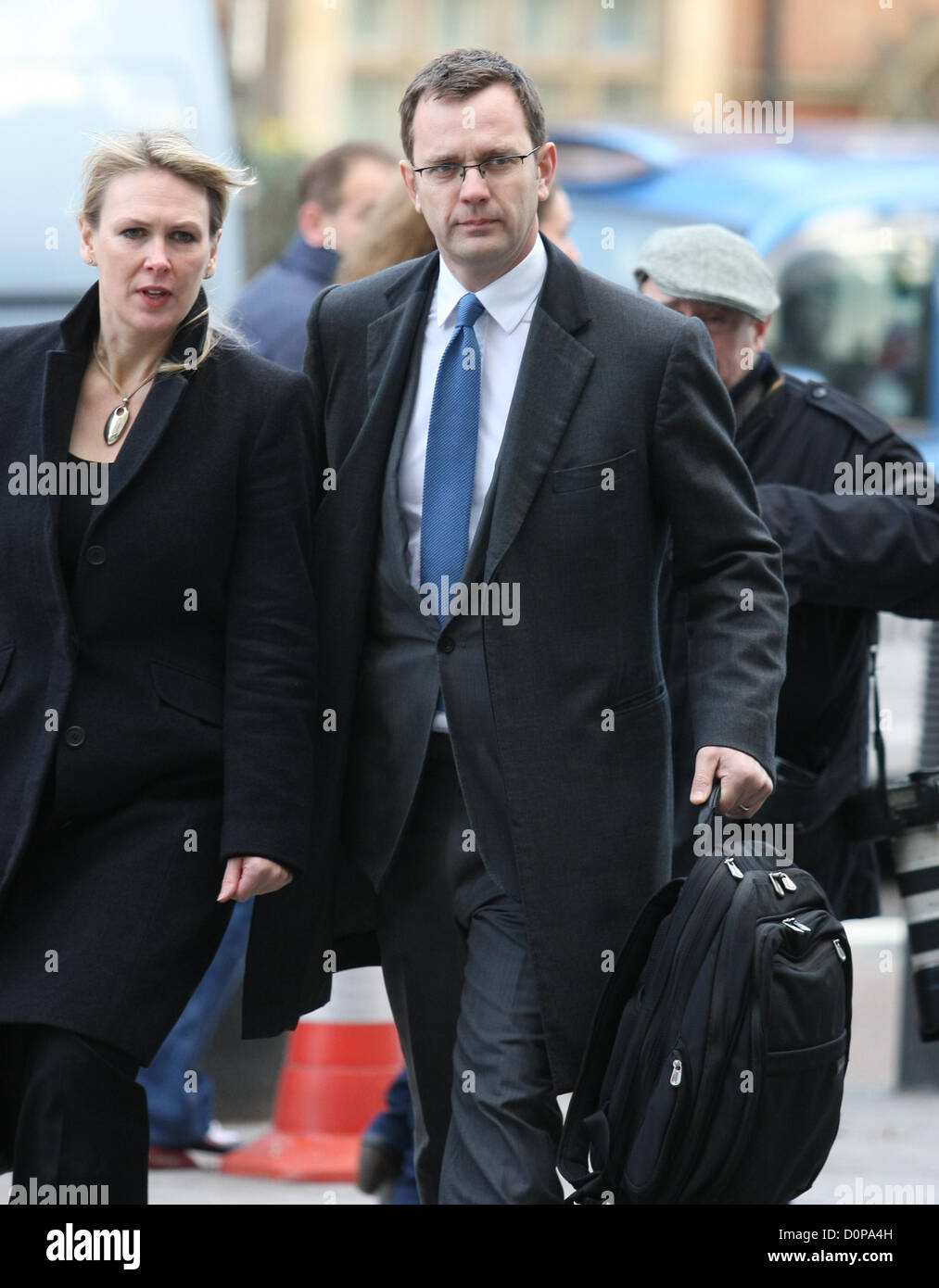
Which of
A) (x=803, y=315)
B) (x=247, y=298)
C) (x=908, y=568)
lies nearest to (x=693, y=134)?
(x=803, y=315)

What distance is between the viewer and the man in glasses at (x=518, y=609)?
3633mm

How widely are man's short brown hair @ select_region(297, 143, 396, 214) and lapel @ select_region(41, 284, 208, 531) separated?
8.93ft

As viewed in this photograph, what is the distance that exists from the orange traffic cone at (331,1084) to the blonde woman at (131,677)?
1.88 meters

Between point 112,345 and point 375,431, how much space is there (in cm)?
45

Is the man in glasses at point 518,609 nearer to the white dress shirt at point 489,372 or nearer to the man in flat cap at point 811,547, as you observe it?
the white dress shirt at point 489,372

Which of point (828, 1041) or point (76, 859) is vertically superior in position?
point (76, 859)

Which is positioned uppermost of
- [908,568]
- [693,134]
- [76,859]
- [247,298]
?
[693,134]

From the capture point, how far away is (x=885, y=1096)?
6219mm

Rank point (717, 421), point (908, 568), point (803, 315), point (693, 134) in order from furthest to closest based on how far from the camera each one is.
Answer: point (693, 134), point (803, 315), point (908, 568), point (717, 421)

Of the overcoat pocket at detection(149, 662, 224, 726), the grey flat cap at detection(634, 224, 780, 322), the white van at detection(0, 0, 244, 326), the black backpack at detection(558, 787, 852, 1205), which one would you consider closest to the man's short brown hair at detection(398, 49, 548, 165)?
the grey flat cap at detection(634, 224, 780, 322)

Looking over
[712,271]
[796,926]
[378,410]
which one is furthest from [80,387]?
[796,926]

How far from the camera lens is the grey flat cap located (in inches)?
172

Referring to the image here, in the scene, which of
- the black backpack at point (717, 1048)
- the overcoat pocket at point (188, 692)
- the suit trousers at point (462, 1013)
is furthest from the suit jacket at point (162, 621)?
the black backpack at point (717, 1048)

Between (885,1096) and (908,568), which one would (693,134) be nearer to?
(885,1096)
